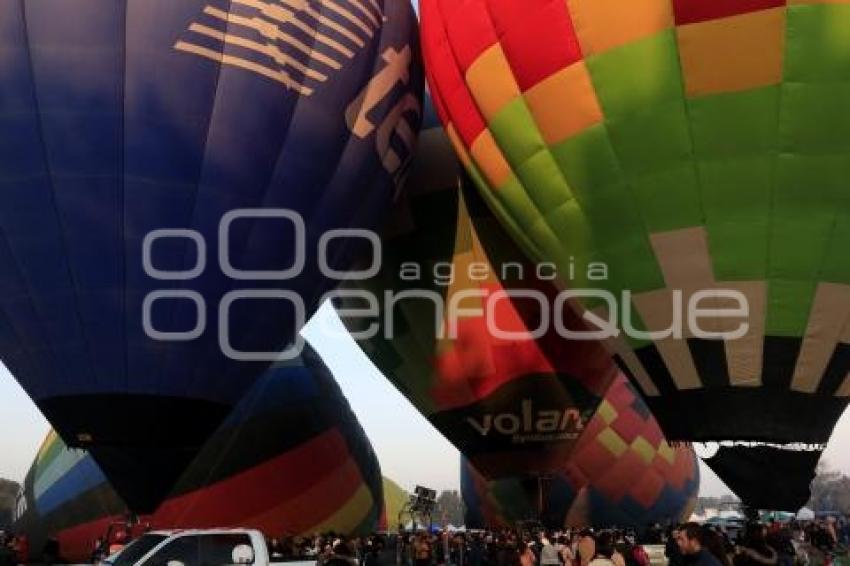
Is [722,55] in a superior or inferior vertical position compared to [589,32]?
inferior

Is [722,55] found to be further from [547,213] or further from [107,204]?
[107,204]

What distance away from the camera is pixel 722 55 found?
8.67m

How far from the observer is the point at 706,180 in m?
9.03

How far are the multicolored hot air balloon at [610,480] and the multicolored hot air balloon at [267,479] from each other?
3.58 metres

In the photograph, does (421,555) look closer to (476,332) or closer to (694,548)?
(476,332)

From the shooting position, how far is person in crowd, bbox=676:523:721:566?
14.2 ft

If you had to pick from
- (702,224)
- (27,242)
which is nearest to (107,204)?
(27,242)

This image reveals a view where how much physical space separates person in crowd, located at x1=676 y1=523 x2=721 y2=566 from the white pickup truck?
3.83 meters

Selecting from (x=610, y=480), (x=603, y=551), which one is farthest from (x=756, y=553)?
A: (x=610, y=480)

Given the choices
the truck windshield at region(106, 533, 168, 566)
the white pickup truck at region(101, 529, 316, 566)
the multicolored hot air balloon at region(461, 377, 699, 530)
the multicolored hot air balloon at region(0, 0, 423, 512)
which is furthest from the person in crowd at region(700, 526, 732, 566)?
the multicolored hot air balloon at region(461, 377, 699, 530)

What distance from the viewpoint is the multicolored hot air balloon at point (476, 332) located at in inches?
555

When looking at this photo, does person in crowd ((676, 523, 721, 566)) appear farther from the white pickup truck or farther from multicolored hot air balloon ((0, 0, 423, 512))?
multicolored hot air balloon ((0, 0, 423, 512))

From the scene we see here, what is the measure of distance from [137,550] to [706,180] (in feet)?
20.2

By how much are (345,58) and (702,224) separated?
186 inches
